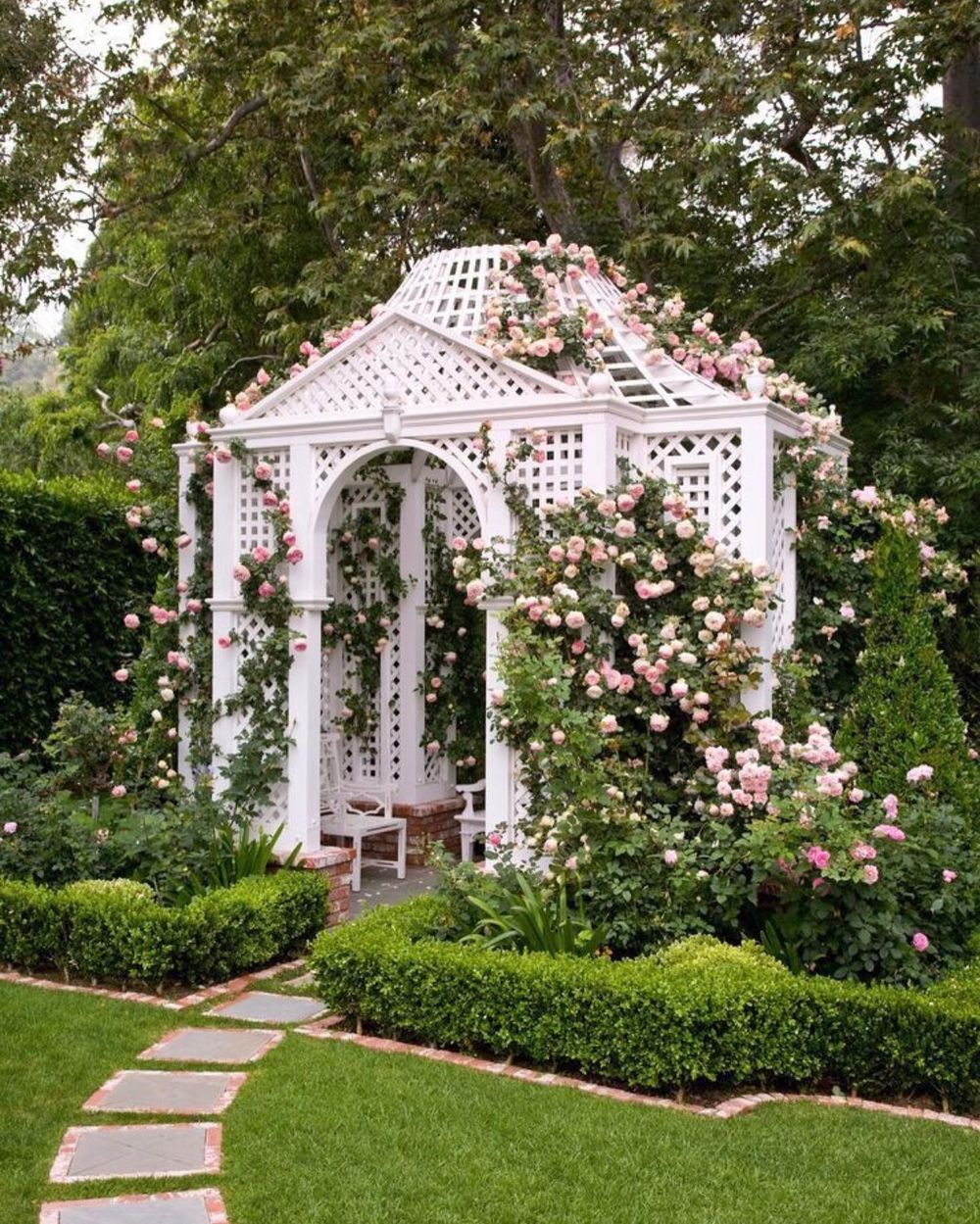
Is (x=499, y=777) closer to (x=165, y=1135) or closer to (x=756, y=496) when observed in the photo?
(x=756, y=496)

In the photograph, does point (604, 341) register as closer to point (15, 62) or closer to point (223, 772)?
point (223, 772)

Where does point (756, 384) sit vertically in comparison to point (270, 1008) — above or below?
above

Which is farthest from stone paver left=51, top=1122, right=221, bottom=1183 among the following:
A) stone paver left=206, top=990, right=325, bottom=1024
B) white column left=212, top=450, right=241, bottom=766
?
white column left=212, top=450, right=241, bottom=766

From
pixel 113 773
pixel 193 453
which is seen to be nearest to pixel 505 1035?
pixel 113 773

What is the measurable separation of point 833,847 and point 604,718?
130 centimetres

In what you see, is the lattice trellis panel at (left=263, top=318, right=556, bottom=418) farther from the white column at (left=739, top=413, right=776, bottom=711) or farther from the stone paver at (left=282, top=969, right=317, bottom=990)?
the stone paver at (left=282, top=969, right=317, bottom=990)

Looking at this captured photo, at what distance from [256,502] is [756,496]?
305 centimetres

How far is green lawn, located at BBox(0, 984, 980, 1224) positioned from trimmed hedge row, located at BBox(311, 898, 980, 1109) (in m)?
0.25

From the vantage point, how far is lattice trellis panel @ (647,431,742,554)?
673cm

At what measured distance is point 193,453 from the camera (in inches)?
319

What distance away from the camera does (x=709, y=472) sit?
6820 mm

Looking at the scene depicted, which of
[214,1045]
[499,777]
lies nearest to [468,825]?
[499,777]

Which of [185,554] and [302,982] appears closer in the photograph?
[302,982]

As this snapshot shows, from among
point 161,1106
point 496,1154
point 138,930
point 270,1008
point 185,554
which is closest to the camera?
point 496,1154
